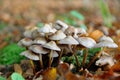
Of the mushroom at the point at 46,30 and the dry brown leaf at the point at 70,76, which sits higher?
the mushroom at the point at 46,30

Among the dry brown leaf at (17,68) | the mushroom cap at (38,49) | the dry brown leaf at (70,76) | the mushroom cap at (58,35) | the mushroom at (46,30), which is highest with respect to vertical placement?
the mushroom at (46,30)

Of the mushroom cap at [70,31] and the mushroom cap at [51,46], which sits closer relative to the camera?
the mushroom cap at [51,46]

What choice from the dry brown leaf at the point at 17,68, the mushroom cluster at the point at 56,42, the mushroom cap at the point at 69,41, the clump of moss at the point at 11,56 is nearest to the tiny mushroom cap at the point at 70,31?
the mushroom cluster at the point at 56,42

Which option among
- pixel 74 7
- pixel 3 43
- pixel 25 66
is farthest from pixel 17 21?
pixel 25 66

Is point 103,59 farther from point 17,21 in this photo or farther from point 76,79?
point 17,21

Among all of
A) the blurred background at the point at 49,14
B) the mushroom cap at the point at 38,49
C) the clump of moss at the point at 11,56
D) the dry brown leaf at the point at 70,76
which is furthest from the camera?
the blurred background at the point at 49,14

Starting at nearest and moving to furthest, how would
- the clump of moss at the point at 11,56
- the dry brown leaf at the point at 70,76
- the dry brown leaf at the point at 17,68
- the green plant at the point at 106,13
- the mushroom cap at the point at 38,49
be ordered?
the dry brown leaf at the point at 70,76
the mushroom cap at the point at 38,49
the dry brown leaf at the point at 17,68
the clump of moss at the point at 11,56
the green plant at the point at 106,13

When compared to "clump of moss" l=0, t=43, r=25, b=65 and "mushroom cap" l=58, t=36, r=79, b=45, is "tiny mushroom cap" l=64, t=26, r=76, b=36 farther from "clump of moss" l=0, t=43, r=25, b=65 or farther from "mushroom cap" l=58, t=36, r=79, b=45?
"clump of moss" l=0, t=43, r=25, b=65

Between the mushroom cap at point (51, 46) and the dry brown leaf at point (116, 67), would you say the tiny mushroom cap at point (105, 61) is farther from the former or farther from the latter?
the mushroom cap at point (51, 46)
